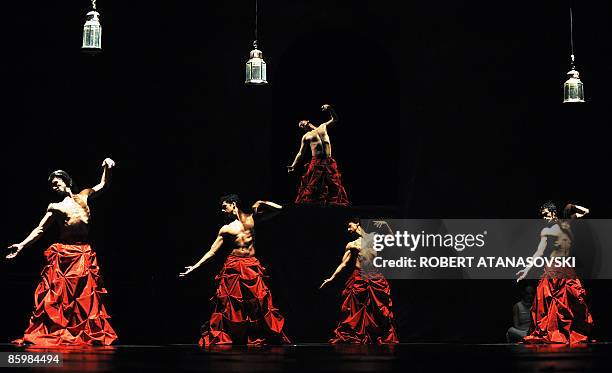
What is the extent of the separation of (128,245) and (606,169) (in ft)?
19.5

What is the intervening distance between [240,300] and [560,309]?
3.35m

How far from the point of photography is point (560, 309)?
11.1 m

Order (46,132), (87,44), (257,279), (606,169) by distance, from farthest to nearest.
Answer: (606,169) < (46,132) < (257,279) < (87,44)

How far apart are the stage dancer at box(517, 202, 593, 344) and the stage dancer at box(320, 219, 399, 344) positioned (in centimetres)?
162

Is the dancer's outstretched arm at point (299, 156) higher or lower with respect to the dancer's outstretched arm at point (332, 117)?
lower

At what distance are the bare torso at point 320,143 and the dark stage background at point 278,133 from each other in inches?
21.8

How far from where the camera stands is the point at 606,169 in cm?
1319

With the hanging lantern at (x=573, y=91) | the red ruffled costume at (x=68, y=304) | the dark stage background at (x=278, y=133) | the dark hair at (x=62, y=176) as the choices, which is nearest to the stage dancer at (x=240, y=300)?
the red ruffled costume at (x=68, y=304)

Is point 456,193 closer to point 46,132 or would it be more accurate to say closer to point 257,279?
point 257,279

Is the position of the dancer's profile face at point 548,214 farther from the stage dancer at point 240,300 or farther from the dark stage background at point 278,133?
the stage dancer at point 240,300

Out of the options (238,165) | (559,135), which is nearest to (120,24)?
(238,165)

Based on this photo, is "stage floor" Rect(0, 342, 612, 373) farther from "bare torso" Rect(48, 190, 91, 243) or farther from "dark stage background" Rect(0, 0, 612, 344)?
"dark stage background" Rect(0, 0, 612, 344)

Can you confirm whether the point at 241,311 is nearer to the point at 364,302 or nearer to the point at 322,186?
the point at 364,302

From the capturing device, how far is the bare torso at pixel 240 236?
428 inches
